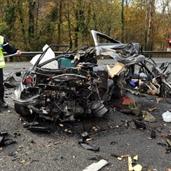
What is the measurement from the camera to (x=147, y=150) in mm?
3799

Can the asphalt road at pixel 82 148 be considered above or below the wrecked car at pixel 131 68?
below

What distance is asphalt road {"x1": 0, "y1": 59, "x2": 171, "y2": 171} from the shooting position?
3312 mm

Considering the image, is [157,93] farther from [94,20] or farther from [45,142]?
[94,20]

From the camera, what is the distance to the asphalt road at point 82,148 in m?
3.31

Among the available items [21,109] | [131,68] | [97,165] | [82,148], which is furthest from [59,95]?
[131,68]

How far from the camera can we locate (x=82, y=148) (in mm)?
3771

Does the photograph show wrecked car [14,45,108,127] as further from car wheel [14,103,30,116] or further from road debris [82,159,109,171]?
road debris [82,159,109,171]

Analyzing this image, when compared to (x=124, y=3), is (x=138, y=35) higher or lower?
lower

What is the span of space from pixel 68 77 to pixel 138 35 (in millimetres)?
27232

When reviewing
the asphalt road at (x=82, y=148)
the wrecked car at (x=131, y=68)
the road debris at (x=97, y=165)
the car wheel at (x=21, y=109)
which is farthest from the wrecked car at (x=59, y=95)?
the road debris at (x=97, y=165)

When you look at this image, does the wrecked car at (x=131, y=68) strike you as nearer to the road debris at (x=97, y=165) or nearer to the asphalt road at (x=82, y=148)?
the asphalt road at (x=82, y=148)

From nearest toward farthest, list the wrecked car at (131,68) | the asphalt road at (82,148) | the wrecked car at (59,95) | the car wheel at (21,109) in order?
1. the asphalt road at (82,148)
2. the wrecked car at (59,95)
3. the car wheel at (21,109)
4. the wrecked car at (131,68)

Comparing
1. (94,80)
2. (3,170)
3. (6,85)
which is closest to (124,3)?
(6,85)

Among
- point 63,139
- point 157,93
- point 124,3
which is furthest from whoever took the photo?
point 124,3
